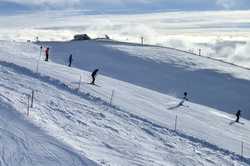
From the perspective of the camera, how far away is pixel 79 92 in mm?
39562

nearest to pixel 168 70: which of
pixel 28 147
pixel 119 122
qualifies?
pixel 119 122

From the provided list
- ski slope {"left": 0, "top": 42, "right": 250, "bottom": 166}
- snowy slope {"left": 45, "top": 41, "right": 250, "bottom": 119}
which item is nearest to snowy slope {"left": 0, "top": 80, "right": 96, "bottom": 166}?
ski slope {"left": 0, "top": 42, "right": 250, "bottom": 166}

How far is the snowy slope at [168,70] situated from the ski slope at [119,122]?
64.9ft

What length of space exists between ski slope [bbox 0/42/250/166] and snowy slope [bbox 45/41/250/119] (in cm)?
1977

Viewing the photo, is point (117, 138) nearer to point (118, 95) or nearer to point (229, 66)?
point (118, 95)

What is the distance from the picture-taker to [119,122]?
107 ft

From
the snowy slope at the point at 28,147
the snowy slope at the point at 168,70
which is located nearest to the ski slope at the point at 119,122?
the snowy slope at the point at 28,147

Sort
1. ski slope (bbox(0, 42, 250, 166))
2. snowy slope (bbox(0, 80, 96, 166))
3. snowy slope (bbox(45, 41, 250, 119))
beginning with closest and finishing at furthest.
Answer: snowy slope (bbox(0, 80, 96, 166))
ski slope (bbox(0, 42, 250, 166))
snowy slope (bbox(45, 41, 250, 119))

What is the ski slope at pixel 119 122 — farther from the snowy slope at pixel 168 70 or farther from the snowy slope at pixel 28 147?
the snowy slope at pixel 168 70

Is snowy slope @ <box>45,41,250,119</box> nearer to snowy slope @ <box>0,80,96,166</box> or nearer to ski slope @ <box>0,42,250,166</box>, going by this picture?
ski slope @ <box>0,42,250,166</box>

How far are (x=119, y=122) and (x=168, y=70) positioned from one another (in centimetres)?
4642

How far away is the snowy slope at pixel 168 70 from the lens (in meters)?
68.1

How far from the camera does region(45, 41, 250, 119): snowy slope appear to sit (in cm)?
6806

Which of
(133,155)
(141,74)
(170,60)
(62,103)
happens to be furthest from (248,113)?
(133,155)
